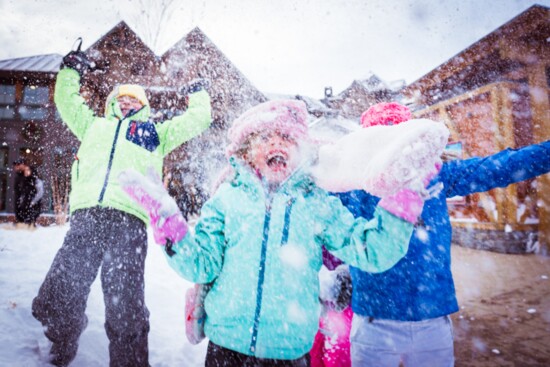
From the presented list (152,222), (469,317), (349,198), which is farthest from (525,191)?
(152,222)

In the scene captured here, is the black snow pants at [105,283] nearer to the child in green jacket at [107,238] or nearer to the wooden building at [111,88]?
the child in green jacket at [107,238]

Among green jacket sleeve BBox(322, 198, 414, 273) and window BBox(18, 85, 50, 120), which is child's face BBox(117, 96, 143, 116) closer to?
green jacket sleeve BBox(322, 198, 414, 273)

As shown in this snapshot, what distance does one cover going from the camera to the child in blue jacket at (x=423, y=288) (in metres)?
1.50

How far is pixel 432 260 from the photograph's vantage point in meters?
1.58

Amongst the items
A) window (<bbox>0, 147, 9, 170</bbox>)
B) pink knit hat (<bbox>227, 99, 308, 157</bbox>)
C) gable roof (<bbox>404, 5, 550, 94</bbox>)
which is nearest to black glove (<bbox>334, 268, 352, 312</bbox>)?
pink knit hat (<bbox>227, 99, 308, 157</bbox>)

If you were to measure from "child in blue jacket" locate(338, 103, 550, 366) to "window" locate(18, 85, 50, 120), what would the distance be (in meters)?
18.6

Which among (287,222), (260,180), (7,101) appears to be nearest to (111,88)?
(7,101)

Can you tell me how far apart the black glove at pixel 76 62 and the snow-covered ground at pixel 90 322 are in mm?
2228

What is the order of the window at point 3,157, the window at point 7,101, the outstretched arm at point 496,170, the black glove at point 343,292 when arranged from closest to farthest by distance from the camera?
1. the outstretched arm at point 496,170
2. the black glove at point 343,292
3. the window at point 3,157
4. the window at point 7,101

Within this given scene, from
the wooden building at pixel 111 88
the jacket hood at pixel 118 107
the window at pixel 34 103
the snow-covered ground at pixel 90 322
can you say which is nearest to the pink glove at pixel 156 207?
the jacket hood at pixel 118 107

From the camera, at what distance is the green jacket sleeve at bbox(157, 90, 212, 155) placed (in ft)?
7.62

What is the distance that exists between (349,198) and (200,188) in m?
13.3

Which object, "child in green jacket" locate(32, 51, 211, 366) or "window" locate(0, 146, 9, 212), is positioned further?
"window" locate(0, 146, 9, 212)

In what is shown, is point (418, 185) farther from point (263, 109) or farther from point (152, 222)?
point (152, 222)
